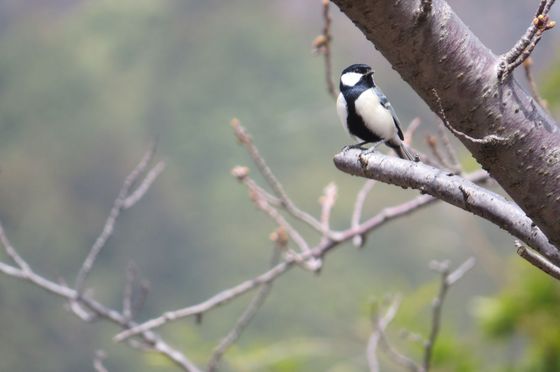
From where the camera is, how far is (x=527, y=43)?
683 mm

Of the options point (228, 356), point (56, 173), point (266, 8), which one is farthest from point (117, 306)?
point (266, 8)

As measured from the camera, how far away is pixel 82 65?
3.09 m

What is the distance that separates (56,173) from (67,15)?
2.13ft

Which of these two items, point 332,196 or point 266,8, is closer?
point 332,196

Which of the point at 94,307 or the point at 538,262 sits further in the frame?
the point at 94,307

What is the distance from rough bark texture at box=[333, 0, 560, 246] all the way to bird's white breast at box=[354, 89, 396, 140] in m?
0.61

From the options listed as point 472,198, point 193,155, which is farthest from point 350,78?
point 193,155

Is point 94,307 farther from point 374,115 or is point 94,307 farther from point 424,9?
point 424,9

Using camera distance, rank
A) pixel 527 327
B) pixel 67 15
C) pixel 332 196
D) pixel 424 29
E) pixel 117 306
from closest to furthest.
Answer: pixel 424 29
pixel 332 196
pixel 527 327
pixel 117 306
pixel 67 15

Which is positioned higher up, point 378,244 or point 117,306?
point 117,306

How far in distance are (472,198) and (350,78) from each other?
2.32 feet

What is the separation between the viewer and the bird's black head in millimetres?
1403

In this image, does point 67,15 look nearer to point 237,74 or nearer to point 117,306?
point 237,74

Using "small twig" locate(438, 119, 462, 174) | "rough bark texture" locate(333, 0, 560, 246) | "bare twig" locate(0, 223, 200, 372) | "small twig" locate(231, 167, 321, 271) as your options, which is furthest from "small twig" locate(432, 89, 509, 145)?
"bare twig" locate(0, 223, 200, 372)
